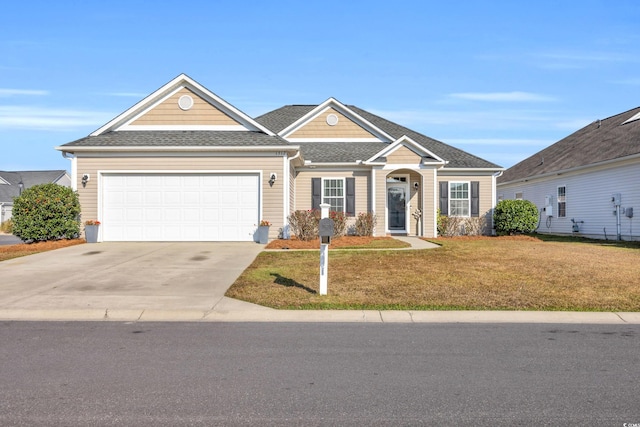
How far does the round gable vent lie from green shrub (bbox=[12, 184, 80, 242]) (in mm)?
4890

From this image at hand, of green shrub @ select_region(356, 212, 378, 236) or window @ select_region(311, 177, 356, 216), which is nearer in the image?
green shrub @ select_region(356, 212, 378, 236)

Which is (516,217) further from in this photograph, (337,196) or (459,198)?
(337,196)

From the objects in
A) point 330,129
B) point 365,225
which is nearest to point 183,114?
point 330,129

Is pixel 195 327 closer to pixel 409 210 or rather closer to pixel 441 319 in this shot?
pixel 441 319

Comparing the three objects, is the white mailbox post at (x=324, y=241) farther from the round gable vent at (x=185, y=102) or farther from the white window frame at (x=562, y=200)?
the white window frame at (x=562, y=200)

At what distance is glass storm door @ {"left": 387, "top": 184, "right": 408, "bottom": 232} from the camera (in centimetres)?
2272

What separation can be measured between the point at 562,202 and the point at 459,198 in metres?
7.21

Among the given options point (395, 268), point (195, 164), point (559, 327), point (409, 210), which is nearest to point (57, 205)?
point (195, 164)

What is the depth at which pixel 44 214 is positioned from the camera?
17203mm

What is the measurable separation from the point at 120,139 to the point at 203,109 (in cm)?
306

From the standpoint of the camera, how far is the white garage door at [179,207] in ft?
59.9

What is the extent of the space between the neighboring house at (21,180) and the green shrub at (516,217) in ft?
148

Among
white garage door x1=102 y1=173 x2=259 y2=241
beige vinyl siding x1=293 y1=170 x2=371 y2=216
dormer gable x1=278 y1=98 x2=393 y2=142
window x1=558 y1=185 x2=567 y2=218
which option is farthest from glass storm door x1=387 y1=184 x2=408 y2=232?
window x1=558 y1=185 x2=567 y2=218

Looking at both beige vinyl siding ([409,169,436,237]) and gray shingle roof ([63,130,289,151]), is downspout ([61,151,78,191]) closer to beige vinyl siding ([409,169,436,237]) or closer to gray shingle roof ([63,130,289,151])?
gray shingle roof ([63,130,289,151])
